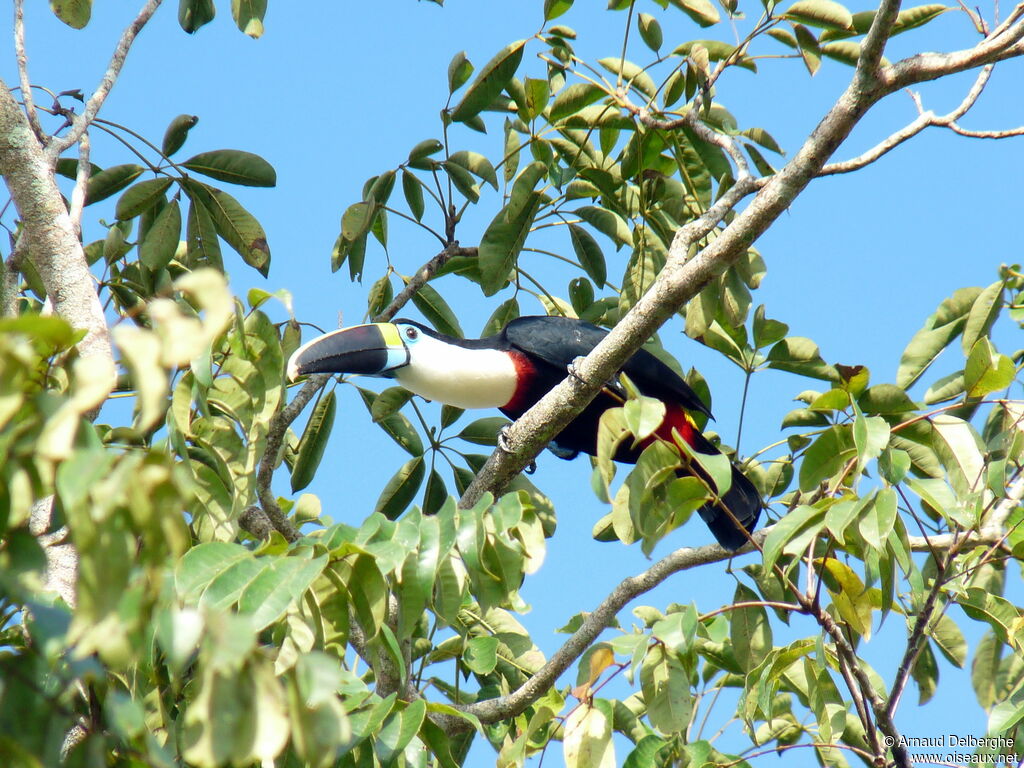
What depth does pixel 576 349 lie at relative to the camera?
4.71m

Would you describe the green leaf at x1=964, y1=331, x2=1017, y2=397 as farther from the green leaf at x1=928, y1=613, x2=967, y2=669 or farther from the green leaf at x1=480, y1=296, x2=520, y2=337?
the green leaf at x1=480, y1=296, x2=520, y2=337

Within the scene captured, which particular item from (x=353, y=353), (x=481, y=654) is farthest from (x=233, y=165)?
(x=481, y=654)

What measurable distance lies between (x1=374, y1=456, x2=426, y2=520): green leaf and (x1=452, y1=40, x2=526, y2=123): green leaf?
134 cm

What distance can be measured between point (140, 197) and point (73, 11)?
0.70 metres

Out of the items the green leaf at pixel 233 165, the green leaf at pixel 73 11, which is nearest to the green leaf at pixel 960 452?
the green leaf at pixel 233 165

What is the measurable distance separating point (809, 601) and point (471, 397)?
2355 millimetres

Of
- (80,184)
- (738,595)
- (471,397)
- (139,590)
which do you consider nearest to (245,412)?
(80,184)

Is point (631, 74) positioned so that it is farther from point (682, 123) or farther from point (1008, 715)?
point (1008, 715)

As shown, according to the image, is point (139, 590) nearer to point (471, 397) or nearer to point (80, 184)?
point (80, 184)

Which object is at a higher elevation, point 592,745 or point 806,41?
point 806,41

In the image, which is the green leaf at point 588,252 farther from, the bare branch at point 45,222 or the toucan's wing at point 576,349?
the bare branch at point 45,222

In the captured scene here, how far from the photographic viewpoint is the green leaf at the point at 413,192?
13.8 feet

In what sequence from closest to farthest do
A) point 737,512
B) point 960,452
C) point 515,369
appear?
point 960,452
point 737,512
point 515,369

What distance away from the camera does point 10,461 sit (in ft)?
4.07
